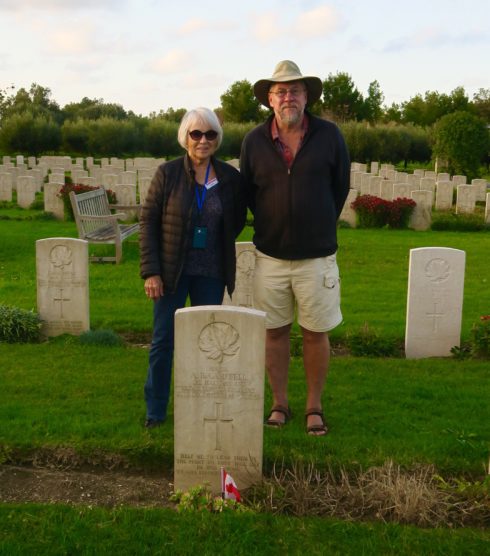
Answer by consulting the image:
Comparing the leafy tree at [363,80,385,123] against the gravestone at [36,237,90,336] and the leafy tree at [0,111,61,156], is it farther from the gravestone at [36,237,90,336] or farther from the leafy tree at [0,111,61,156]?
the gravestone at [36,237,90,336]

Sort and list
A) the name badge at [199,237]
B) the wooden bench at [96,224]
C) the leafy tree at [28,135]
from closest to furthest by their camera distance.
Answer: the name badge at [199,237], the wooden bench at [96,224], the leafy tree at [28,135]

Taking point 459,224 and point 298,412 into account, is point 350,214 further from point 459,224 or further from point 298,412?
point 298,412

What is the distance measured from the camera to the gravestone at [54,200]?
16.4 metres

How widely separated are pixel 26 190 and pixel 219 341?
1560 cm

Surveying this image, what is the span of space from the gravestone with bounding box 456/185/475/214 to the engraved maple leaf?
14779 mm

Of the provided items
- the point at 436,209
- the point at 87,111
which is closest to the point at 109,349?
the point at 436,209

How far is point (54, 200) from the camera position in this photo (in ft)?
54.0

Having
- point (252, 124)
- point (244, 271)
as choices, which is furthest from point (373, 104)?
point (244, 271)

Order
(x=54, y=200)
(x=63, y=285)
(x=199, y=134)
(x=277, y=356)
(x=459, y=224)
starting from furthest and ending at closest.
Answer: (x=54, y=200)
(x=459, y=224)
(x=63, y=285)
(x=277, y=356)
(x=199, y=134)

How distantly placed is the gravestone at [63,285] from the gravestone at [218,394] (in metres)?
3.47

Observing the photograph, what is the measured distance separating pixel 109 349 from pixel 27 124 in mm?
34935

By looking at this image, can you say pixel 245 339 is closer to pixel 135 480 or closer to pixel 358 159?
pixel 135 480

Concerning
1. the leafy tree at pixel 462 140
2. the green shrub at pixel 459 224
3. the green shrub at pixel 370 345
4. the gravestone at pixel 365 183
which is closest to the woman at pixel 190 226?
the green shrub at pixel 370 345

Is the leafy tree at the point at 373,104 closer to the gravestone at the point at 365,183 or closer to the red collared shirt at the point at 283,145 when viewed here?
the gravestone at the point at 365,183
